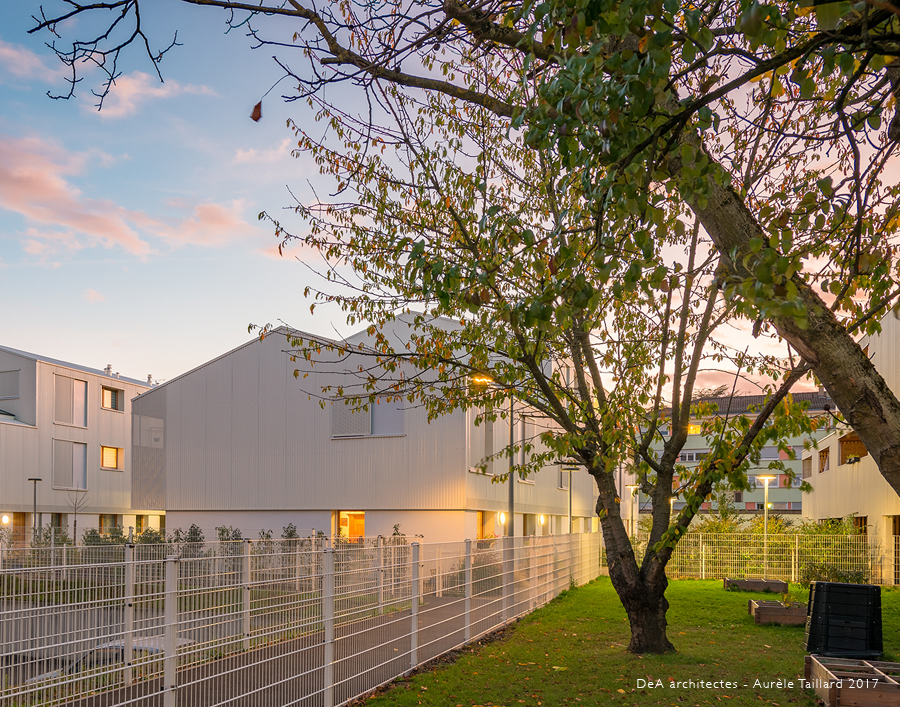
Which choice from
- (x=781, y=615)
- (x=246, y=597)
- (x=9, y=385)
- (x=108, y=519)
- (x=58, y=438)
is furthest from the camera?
(x=108, y=519)

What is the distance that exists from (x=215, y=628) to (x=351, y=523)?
2593 cm

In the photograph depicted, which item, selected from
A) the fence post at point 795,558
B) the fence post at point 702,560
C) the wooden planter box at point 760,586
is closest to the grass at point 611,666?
the wooden planter box at point 760,586

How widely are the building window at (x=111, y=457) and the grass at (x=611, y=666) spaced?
3289 cm

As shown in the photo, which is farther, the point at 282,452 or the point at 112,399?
the point at 112,399

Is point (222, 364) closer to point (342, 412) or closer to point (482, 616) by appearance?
point (342, 412)

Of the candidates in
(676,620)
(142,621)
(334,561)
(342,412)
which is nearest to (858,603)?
(676,620)

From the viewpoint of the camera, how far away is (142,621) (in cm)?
657

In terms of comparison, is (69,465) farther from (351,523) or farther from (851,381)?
(851,381)

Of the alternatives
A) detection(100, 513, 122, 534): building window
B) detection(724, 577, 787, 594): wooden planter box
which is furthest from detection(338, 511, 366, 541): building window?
detection(100, 513, 122, 534): building window

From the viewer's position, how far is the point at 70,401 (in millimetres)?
41719

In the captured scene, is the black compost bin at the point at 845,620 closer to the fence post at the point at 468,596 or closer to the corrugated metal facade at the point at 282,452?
the fence post at the point at 468,596

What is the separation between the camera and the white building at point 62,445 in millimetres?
37406

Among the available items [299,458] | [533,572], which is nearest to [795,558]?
[533,572]

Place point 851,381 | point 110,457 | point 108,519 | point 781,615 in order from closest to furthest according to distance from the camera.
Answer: point 851,381 → point 781,615 → point 108,519 → point 110,457
